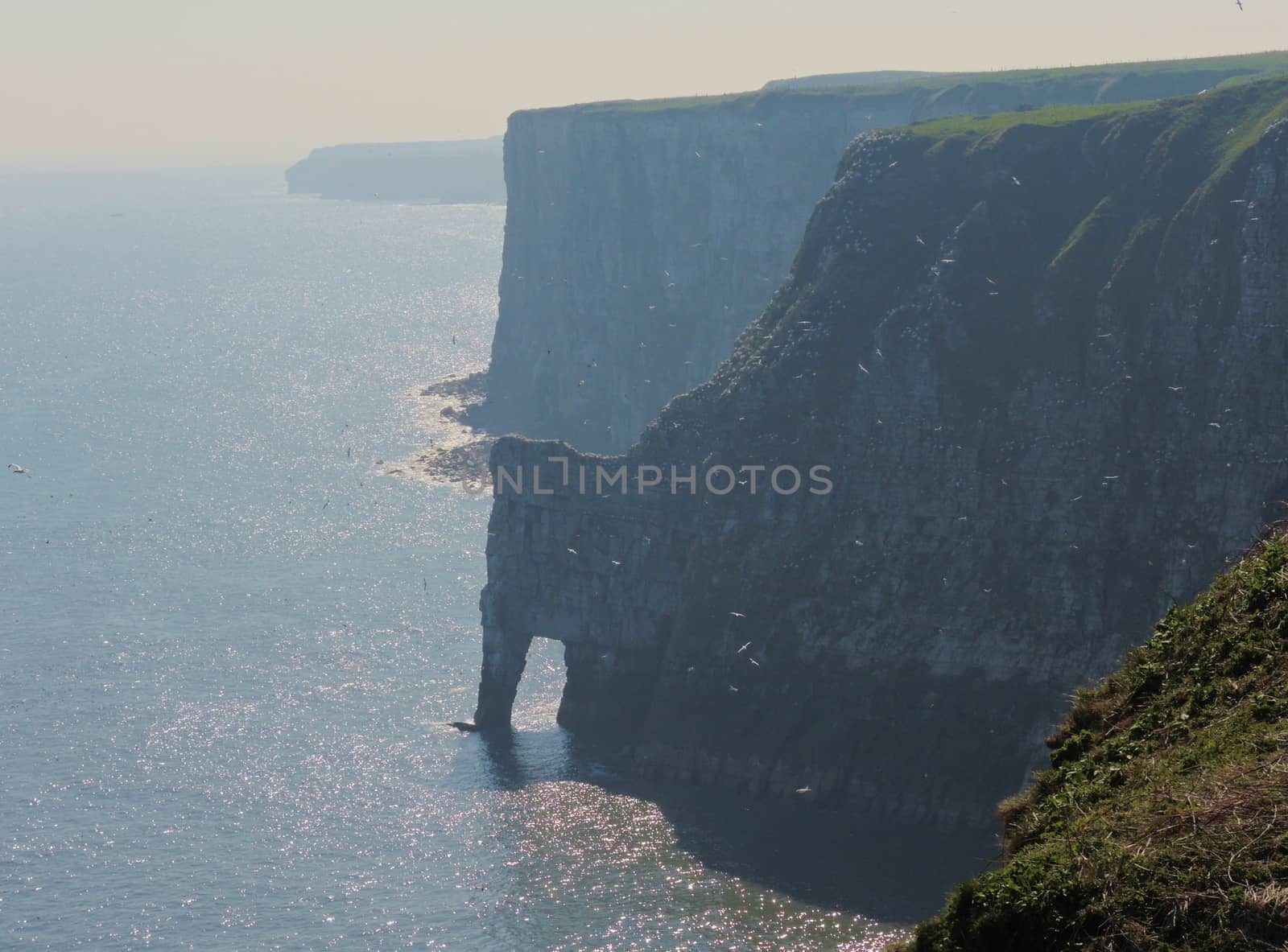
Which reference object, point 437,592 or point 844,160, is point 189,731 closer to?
point 437,592

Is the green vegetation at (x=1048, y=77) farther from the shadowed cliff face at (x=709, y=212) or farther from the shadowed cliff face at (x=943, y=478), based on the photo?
the shadowed cliff face at (x=943, y=478)

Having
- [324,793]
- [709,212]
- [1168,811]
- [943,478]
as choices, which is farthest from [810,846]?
[709,212]

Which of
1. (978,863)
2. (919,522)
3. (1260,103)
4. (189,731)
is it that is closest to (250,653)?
(189,731)

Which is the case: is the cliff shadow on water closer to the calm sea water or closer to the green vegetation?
the calm sea water

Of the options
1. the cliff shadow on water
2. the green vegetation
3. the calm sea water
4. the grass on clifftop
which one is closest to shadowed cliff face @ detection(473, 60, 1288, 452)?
the green vegetation

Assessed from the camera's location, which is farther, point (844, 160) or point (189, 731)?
point (844, 160)

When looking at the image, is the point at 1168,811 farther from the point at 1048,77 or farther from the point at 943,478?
the point at 1048,77
